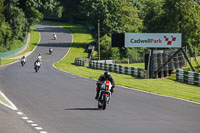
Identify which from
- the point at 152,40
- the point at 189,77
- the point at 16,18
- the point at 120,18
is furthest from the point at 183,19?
the point at 189,77

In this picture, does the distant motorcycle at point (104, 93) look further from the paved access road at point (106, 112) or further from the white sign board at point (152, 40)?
the white sign board at point (152, 40)

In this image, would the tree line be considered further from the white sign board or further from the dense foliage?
the white sign board

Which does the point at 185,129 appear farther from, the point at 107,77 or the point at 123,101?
the point at 123,101

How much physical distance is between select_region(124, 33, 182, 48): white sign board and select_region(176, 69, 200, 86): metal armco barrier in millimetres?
4979

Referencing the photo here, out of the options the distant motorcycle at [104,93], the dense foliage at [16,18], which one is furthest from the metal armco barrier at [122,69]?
Result: the dense foliage at [16,18]

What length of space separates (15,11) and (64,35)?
22.4 meters

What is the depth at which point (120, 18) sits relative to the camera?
9288 cm

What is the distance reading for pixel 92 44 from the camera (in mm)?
89562

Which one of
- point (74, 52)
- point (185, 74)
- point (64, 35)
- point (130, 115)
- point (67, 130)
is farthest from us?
point (64, 35)

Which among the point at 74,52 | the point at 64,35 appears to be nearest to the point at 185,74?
the point at 74,52

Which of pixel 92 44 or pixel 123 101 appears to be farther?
pixel 92 44

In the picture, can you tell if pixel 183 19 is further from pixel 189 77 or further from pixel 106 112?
pixel 106 112

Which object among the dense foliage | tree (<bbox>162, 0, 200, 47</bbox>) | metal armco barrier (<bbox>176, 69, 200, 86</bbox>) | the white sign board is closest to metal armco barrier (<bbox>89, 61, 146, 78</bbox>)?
the white sign board

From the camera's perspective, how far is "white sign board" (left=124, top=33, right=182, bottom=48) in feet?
144
